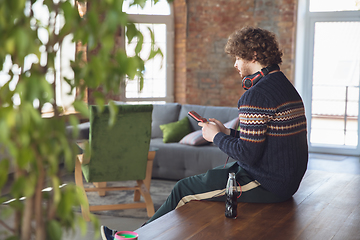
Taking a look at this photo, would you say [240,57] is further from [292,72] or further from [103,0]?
[292,72]

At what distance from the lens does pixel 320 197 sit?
229 centimetres

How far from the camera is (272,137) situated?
2.00 meters

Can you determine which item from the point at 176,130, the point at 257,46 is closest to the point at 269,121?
the point at 257,46

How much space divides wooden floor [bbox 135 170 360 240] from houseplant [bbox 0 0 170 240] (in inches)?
38.3

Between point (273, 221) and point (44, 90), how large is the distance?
150cm

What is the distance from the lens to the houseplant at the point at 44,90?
64 centimetres

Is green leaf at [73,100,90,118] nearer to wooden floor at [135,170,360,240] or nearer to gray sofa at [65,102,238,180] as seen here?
wooden floor at [135,170,360,240]

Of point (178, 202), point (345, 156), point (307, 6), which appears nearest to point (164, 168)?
point (178, 202)

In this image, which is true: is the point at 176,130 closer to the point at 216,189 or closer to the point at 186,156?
the point at 186,156

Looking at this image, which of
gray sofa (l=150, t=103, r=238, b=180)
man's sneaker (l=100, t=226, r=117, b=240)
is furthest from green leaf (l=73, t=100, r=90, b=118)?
gray sofa (l=150, t=103, r=238, b=180)

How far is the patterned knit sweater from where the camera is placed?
194 centimetres

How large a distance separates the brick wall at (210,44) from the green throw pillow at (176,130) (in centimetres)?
228

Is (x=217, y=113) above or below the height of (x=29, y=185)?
below

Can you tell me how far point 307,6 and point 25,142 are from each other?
22.5 ft
